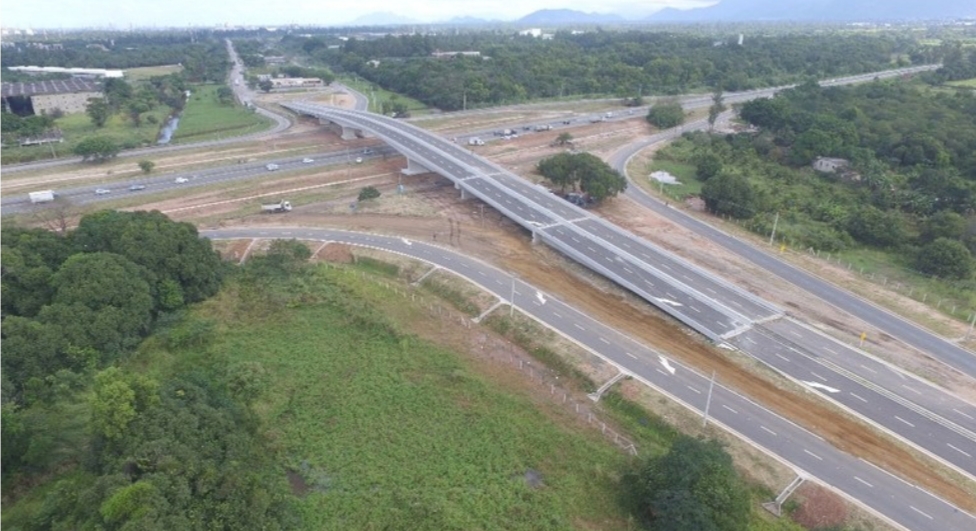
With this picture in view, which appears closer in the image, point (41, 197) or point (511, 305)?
point (511, 305)

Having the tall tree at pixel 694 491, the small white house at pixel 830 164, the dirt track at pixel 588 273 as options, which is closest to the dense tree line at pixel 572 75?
the dirt track at pixel 588 273

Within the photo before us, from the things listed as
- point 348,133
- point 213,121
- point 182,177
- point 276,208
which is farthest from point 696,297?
point 213,121

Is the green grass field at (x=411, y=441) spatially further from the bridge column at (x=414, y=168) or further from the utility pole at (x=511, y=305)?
the bridge column at (x=414, y=168)

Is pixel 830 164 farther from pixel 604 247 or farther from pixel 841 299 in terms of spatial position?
pixel 604 247

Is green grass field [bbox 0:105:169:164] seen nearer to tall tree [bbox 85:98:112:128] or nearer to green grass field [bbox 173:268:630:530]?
tall tree [bbox 85:98:112:128]

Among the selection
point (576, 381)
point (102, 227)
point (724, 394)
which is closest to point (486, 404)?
point (576, 381)

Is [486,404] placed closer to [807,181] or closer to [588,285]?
[588,285]
